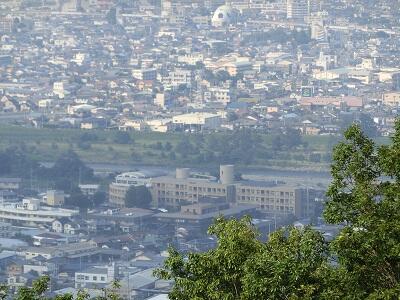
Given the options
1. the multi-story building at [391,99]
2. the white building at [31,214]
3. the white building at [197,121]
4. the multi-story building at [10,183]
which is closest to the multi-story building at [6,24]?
the multi-story building at [391,99]

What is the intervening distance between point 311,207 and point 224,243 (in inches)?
744

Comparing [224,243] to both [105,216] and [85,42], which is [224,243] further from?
[85,42]

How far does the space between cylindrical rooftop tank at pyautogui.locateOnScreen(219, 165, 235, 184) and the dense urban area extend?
0.20 ft

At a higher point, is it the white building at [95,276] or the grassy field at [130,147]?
the white building at [95,276]

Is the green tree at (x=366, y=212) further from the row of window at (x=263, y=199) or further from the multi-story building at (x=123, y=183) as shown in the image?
the multi-story building at (x=123, y=183)

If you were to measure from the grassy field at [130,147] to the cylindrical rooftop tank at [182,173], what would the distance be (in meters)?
2.02

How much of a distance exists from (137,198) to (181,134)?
8.04 m

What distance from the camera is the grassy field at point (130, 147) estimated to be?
29953mm

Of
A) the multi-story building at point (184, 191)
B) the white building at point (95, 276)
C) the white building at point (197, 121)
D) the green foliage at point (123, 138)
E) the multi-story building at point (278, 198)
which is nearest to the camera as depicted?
the white building at point (95, 276)

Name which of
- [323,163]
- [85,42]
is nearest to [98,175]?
[323,163]

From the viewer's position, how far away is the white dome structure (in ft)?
170

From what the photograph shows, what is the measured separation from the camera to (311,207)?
24656mm

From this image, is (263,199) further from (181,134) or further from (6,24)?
(6,24)

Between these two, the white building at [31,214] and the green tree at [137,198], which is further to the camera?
the green tree at [137,198]
